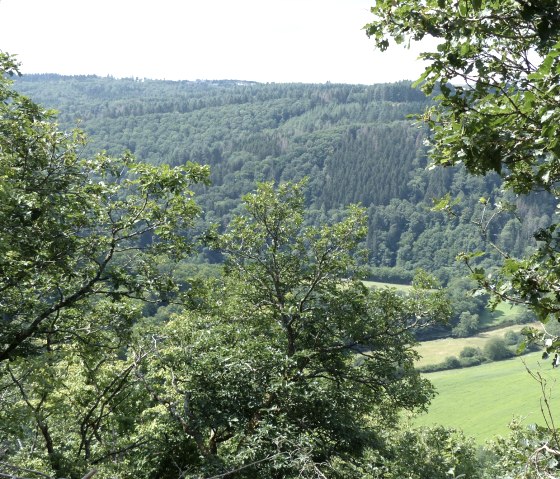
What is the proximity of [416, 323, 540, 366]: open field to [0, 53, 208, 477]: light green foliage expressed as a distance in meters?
102

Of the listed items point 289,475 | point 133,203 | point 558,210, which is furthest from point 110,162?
point 558,210

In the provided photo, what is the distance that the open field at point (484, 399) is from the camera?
72.9 m

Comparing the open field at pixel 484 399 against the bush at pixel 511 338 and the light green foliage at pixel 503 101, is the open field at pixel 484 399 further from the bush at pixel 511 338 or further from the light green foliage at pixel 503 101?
the light green foliage at pixel 503 101

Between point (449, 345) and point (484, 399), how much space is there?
38522 mm

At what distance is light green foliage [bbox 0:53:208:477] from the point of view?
9.18 m

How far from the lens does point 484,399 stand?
8444 cm

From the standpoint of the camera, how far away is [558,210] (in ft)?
18.7

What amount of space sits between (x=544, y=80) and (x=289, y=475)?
8644mm

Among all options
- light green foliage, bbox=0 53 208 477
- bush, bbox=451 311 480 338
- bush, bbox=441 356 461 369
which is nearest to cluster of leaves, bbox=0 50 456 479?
light green foliage, bbox=0 53 208 477

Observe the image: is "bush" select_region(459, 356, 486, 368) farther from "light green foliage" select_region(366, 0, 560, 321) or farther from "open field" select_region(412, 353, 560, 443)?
"light green foliage" select_region(366, 0, 560, 321)

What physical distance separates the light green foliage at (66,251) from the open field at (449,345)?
102 m

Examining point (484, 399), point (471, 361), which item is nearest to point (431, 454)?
point (484, 399)

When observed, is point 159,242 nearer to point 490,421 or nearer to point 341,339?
point 341,339

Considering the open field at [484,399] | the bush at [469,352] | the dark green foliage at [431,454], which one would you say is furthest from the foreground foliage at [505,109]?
the bush at [469,352]
